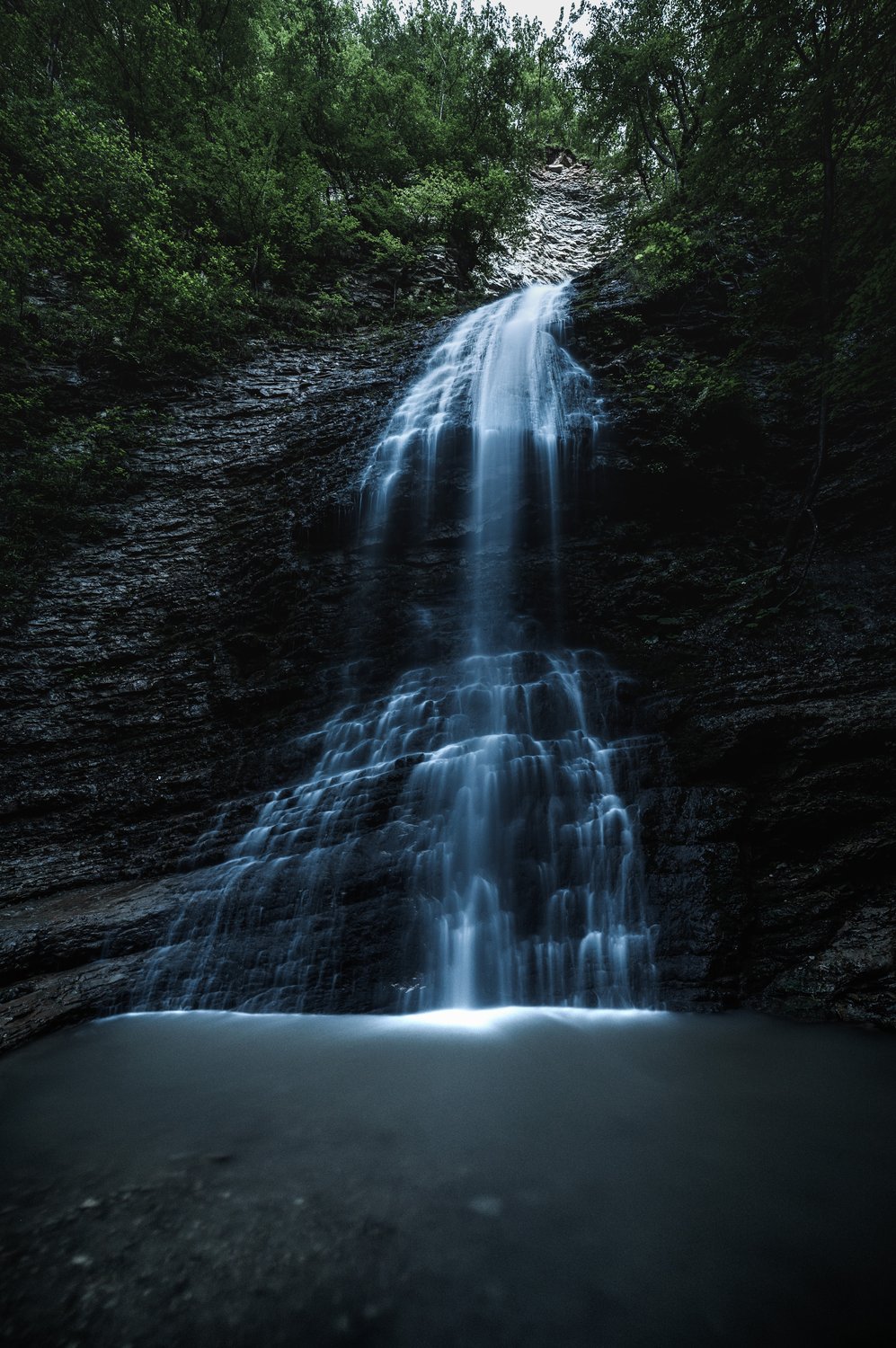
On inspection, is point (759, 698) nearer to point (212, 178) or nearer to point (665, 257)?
point (665, 257)

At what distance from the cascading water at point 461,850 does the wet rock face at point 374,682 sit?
0.82 ft

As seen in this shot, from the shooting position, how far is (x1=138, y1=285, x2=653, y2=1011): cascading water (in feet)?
14.9

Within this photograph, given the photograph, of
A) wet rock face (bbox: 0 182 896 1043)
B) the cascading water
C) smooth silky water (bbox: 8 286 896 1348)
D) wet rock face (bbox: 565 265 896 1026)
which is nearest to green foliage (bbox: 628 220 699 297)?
wet rock face (bbox: 0 182 896 1043)

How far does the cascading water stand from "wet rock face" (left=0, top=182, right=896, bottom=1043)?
250 millimetres

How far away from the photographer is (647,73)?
1434 cm

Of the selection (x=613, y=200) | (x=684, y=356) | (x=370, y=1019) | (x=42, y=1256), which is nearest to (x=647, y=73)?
(x=613, y=200)

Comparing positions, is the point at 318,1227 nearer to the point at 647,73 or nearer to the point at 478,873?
the point at 478,873

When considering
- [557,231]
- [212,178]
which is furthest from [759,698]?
[557,231]

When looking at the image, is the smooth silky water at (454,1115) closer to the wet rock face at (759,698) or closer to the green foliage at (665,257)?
the wet rock face at (759,698)

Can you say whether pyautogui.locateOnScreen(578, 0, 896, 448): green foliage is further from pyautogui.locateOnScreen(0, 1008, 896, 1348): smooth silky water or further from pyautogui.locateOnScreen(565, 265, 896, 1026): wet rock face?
pyautogui.locateOnScreen(0, 1008, 896, 1348): smooth silky water

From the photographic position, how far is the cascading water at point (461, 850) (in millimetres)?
4532

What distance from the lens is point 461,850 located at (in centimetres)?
526

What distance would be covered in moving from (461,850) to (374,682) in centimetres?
366

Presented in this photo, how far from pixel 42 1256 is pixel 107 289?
15496mm
